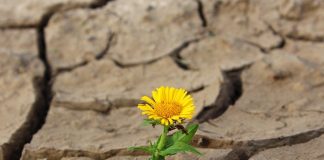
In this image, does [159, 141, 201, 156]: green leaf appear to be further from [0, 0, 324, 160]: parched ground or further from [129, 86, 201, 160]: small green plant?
[0, 0, 324, 160]: parched ground

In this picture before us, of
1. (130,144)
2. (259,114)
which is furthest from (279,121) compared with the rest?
(130,144)

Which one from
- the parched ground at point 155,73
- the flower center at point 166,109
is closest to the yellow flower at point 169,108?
the flower center at point 166,109

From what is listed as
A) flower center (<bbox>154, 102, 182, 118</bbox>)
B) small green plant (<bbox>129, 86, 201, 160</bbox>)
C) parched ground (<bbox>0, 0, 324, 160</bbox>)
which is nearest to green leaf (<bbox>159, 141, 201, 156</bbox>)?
small green plant (<bbox>129, 86, 201, 160</bbox>)

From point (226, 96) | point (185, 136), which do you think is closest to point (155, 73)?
point (226, 96)

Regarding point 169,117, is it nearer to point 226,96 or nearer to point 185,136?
point 185,136

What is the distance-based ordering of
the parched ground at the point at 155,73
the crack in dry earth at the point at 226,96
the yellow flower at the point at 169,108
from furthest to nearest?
the crack in dry earth at the point at 226,96 < the parched ground at the point at 155,73 < the yellow flower at the point at 169,108

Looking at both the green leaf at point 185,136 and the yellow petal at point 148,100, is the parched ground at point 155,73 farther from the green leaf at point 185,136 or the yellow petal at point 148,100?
the yellow petal at point 148,100
